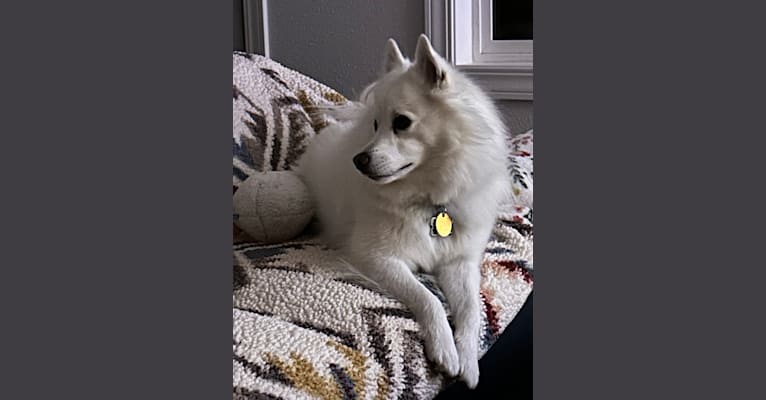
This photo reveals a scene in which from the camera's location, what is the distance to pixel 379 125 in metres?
1.51

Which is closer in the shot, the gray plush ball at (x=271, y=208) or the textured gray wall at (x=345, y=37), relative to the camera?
the gray plush ball at (x=271, y=208)

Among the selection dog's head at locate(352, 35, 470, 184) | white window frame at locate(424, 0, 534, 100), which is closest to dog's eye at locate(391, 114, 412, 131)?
dog's head at locate(352, 35, 470, 184)

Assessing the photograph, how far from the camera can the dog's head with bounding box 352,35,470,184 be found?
1453mm

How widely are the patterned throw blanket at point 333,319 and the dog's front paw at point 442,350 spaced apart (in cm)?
2

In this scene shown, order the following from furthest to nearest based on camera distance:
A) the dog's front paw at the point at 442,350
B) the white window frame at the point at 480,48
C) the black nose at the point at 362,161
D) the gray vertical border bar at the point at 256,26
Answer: the gray vertical border bar at the point at 256,26
the white window frame at the point at 480,48
the black nose at the point at 362,161
the dog's front paw at the point at 442,350

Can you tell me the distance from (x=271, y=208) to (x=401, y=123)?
425 mm

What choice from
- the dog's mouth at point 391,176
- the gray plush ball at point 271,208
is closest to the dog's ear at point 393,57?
the dog's mouth at point 391,176

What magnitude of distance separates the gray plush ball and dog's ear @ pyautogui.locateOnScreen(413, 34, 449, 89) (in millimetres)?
458

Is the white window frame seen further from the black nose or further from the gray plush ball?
the black nose

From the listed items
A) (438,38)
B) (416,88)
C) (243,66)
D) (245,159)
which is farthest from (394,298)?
(438,38)

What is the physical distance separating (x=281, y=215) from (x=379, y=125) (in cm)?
38

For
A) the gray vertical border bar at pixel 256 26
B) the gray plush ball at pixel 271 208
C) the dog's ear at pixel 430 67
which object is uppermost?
the gray vertical border bar at pixel 256 26

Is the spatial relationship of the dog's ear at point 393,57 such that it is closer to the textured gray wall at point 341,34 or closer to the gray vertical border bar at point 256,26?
the textured gray wall at point 341,34

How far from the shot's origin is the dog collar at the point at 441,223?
1574 millimetres
